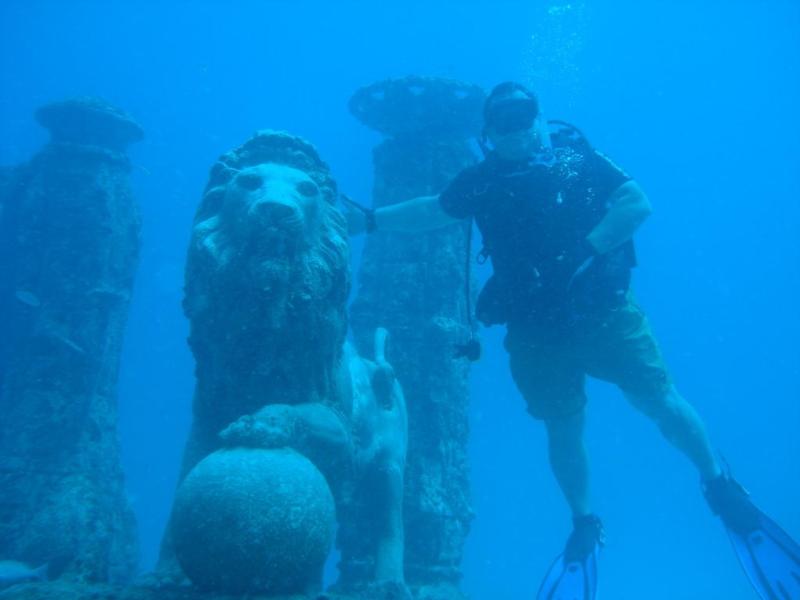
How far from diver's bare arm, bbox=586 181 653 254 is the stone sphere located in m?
3.16

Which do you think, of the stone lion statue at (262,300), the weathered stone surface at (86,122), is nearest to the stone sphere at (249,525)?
the stone lion statue at (262,300)

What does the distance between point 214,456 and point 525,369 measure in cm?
342

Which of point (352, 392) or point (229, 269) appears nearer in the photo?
point (229, 269)

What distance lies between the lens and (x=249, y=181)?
3785 millimetres

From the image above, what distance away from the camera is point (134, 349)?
78.8 m

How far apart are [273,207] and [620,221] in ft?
9.60

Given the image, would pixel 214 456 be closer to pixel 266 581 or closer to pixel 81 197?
pixel 266 581

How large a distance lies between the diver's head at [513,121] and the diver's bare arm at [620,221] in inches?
36.2

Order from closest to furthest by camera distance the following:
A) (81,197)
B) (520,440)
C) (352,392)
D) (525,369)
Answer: (352,392)
(525,369)
(81,197)
(520,440)

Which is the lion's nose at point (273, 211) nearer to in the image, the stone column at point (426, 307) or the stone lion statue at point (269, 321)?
the stone lion statue at point (269, 321)

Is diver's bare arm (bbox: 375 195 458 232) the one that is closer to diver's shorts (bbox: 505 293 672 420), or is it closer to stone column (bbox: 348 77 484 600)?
diver's shorts (bbox: 505 293 672 420)

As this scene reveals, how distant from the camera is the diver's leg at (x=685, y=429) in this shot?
5.27 meters

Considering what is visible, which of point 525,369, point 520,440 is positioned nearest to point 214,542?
point 525,369

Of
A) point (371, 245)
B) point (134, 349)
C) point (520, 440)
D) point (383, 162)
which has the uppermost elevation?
point (134, 349)
